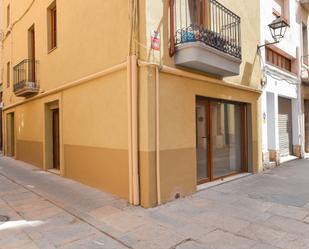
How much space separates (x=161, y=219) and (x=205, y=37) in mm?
3728

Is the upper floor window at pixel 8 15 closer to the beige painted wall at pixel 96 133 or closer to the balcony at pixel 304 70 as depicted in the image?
the beige painted wall at pixel 96 133

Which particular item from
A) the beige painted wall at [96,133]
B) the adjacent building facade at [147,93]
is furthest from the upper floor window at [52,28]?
the beige painted wall at [96,133]

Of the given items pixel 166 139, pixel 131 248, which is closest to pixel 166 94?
pixel 166 139

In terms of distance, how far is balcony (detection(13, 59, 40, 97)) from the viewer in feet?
32.4

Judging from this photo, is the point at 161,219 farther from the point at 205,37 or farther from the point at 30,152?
the point at 30,152

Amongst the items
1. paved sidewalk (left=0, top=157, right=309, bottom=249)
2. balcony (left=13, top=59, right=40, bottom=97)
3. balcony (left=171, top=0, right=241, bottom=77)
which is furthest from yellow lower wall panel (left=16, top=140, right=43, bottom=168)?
balcony (left=171, top=0, right=241, bottom=77)

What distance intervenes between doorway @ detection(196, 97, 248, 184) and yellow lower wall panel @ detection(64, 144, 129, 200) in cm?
198

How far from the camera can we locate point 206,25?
6707 millimetres

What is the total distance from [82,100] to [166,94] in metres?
2.66

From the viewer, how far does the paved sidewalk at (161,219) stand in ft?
12.5

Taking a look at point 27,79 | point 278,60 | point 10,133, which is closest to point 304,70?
point 278,60

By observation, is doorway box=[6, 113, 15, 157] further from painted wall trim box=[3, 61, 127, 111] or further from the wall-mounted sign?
the wall-mounted sign

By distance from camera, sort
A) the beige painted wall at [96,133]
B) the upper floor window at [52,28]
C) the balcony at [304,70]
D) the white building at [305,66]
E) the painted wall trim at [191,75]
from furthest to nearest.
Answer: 1. the white building at [305,66]
2. the balcony at [304,70]
3. the upper floor window at [52,28]
4. the beige painted wall at [96,133]
5. the painted wall trim at [191,75]

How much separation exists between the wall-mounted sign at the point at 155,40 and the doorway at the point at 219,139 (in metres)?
1.92
